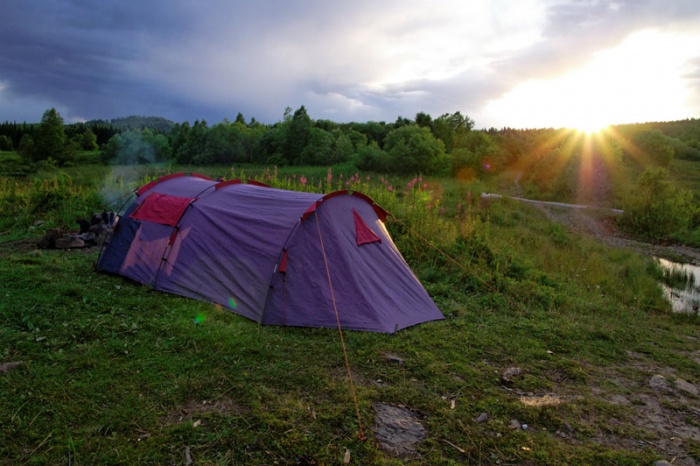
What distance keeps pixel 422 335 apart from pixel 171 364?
2.90 m

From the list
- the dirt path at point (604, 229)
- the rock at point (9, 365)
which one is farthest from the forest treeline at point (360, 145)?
the rock at point (9, 365)

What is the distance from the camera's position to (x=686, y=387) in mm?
4863

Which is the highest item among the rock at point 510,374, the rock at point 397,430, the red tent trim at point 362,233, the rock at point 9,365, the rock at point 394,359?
the red tent trim at point 362,233

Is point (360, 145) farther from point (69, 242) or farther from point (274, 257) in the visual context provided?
point (274, 257)

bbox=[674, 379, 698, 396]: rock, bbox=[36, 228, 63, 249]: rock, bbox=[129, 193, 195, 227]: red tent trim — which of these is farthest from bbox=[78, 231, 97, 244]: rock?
bbox=[674, 379, 698, 396]: rock

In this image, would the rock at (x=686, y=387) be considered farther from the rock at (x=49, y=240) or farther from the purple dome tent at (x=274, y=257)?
the rock at (x=49, y=240)

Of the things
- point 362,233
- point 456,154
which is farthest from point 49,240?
point 456,154

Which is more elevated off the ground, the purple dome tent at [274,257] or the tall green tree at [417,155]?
the tall green tree at [417,155]

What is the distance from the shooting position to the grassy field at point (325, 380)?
3.38 m

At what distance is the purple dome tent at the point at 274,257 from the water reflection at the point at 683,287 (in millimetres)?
5624

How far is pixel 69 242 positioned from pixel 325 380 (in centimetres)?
727

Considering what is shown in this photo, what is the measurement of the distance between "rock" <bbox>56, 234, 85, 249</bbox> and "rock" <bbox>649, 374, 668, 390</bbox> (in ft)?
32.1

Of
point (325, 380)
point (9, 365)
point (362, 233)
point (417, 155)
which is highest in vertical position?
point (417, 155)

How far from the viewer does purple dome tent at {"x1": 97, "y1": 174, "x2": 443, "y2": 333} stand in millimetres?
5703
